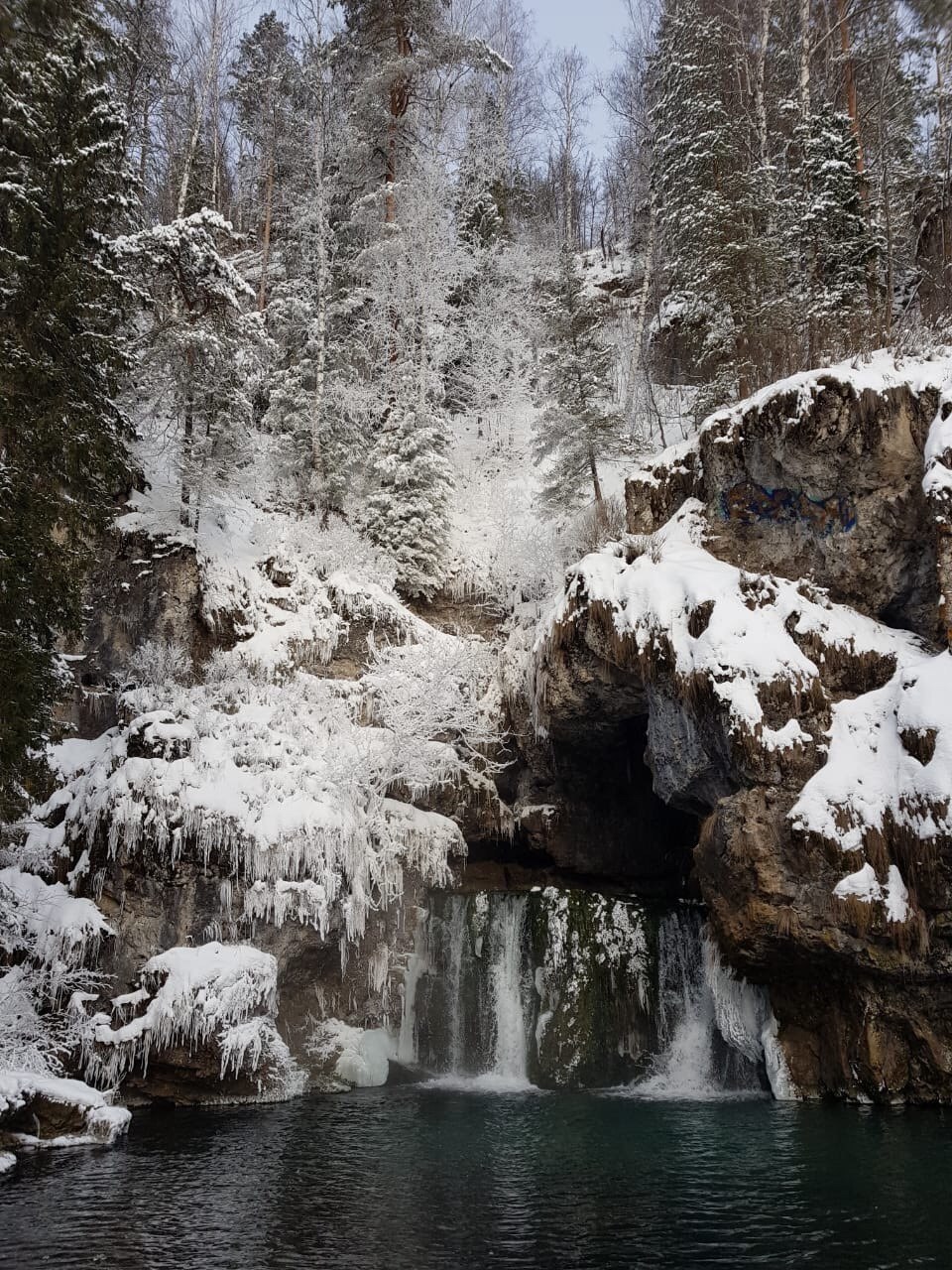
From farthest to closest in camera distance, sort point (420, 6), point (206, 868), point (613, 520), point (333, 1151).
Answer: point (420, 6) → point (613, 520) → point (206, 868) → point (333, 1151)

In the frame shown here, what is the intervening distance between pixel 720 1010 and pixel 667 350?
24.0m

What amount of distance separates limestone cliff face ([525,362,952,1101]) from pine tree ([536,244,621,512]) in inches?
270

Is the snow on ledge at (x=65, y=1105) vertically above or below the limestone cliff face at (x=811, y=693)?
below

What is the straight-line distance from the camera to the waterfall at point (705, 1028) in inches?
557

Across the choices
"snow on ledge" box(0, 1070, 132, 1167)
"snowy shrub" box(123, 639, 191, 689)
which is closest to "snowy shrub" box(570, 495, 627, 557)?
"snowy shrub" box(123, 639, 191, 689)

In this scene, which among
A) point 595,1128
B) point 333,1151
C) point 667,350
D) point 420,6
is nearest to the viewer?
point 333,1151

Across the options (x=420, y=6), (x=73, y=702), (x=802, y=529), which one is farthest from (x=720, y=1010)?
(x=420, y=6)

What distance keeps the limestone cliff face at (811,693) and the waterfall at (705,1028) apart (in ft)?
1.56

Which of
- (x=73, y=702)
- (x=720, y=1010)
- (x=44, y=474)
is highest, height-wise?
(x=44, y=474)

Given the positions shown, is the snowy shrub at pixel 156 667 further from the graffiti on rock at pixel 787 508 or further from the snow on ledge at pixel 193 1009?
the graffiti on rock at pixel 787 508

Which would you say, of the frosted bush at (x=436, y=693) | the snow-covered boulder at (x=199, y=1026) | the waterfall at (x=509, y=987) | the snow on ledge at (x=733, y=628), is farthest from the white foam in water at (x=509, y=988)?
the snow on ledge at (x=733, y=628)

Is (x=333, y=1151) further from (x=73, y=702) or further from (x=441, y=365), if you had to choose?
(x=441, y=365)

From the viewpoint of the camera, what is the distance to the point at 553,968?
1597 centimetres

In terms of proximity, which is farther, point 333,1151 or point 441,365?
point 441,365
